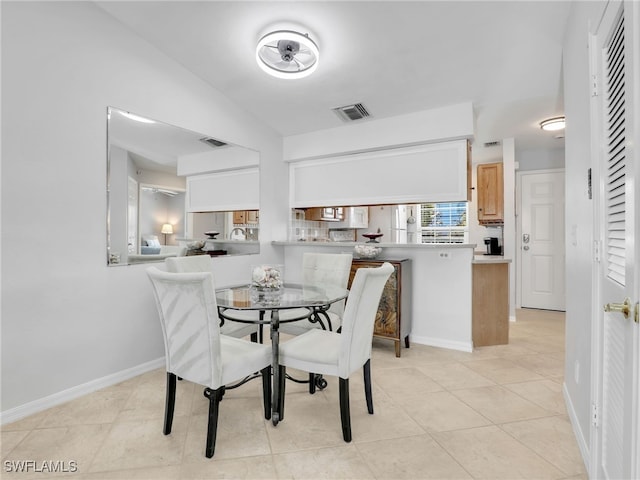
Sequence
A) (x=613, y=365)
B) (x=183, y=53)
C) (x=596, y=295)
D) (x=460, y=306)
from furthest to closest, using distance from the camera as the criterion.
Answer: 1. (x=460, y=306)
2. (x=183, y=53)
3. (x=596, y=295)
4. (x=613, y=365)

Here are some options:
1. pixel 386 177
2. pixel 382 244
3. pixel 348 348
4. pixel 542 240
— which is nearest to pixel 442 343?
pixel 382 244

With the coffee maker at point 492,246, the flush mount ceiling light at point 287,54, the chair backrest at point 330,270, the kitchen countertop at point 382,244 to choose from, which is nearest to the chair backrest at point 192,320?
the chair backrest at point 330,270

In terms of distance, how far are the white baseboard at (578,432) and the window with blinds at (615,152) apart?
0.96 m

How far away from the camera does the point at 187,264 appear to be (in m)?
2.77

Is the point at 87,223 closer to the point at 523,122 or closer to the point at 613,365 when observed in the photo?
the point at 613,365

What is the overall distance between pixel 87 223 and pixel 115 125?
2.54 feet

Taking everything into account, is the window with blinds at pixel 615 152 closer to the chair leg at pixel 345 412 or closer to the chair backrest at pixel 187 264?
the chair leg at pixel 345 412

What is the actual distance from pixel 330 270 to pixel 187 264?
1.22 m

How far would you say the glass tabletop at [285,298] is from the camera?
200cm

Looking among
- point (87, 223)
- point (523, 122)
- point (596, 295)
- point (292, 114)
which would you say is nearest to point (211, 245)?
point (87, 223)

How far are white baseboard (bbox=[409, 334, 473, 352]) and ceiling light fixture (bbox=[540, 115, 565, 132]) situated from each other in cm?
265

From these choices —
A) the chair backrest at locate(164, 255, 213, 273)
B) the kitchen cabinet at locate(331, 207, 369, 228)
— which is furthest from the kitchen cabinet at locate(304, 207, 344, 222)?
the chair backrest at locate(164, 255, 213, 273)

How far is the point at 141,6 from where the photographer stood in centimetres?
239

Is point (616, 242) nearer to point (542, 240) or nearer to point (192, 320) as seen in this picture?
point (192, 320)
